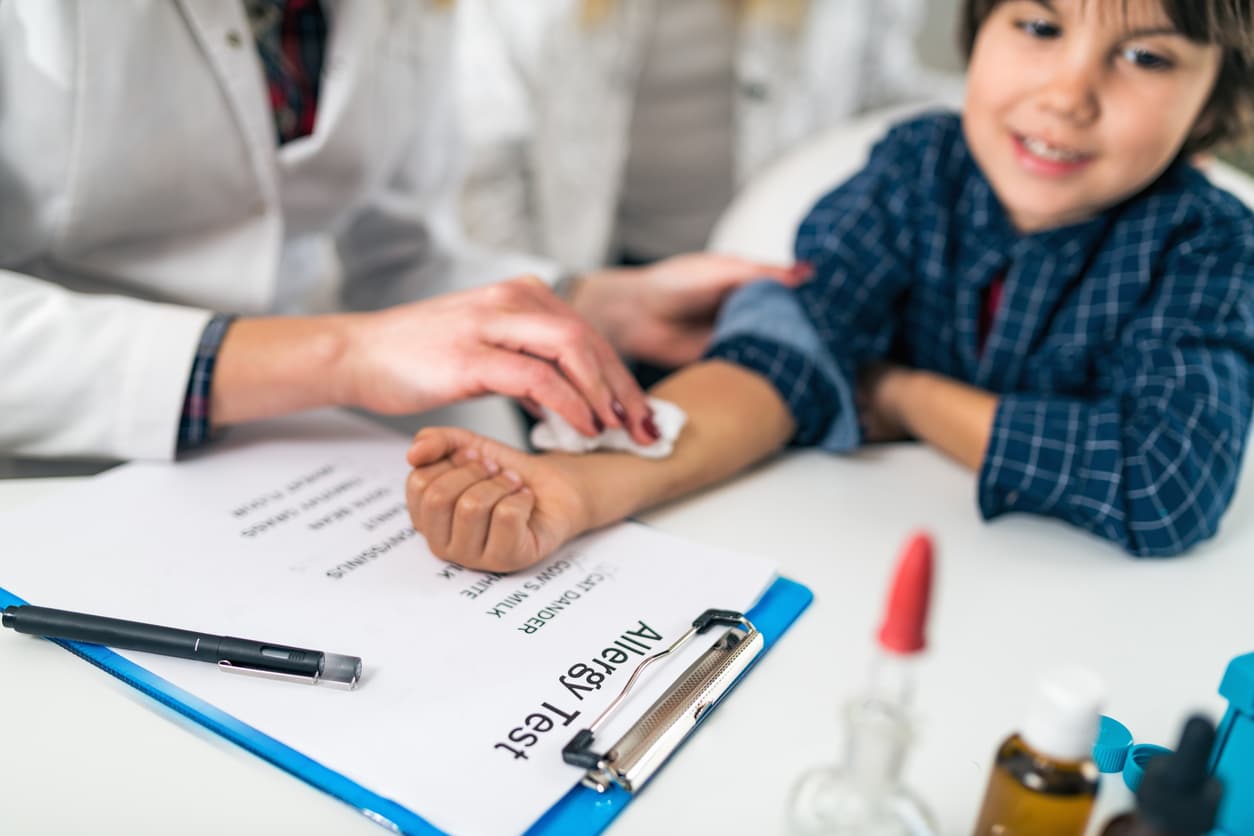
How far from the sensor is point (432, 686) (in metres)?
0.41

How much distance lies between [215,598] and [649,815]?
0.23 meters

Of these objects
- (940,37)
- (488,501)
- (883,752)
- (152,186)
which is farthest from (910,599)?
(940,37)

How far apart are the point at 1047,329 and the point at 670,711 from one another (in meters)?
0.51

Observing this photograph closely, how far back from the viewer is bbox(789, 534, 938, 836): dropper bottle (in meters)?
0.24

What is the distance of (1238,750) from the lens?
339 mm

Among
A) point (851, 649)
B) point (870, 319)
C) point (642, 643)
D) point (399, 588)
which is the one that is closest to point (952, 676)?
point (851, 649)

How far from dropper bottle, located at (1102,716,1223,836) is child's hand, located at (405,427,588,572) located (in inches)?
11.9

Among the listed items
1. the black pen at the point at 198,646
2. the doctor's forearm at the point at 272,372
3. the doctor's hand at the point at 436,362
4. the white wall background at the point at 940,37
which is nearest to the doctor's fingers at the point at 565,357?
the doctor's hand at the point at 436,362

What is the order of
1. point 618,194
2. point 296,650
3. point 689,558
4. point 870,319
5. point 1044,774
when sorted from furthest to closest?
point 618,194 → point 870,319 → point 689,558 → point 296,650 → point 1044,774

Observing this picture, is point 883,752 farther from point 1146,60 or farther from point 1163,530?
point 1146,60

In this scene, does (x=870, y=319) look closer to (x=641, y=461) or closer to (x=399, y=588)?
(x=641, y=461)

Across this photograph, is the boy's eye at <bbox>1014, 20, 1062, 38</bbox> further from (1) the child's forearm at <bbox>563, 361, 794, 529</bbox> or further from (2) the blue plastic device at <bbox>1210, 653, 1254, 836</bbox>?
(2) the blue plastic device at <bbox>1210, 653, 1254, 836</bbox>

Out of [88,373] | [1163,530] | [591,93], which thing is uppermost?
[591,93]

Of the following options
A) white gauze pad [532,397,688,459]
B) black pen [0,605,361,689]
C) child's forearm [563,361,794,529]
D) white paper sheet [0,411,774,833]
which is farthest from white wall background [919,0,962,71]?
black pen [0,605,361,689]
